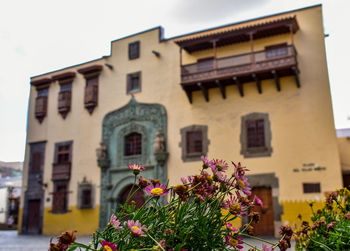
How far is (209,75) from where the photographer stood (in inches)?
647

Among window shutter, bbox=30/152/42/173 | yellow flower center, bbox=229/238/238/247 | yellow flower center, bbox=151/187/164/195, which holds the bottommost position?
yellow flower center, bbox=229/238/238/247

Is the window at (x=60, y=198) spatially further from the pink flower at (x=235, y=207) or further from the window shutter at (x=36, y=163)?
the pink flower at (x=235, y=207)

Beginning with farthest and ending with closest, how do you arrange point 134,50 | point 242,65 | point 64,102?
point 64,102 → point 134,50 → point 242,65

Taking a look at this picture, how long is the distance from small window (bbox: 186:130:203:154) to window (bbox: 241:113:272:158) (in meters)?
1.99

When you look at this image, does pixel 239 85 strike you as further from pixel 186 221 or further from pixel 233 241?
pixel 186 221

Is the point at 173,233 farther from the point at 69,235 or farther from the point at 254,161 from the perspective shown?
the point at 254,161

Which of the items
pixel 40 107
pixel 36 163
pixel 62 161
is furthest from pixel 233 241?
pixel 40 107

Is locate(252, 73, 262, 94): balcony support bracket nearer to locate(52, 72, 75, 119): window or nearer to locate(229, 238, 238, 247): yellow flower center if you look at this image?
locate(52, 72, 75, 119): window

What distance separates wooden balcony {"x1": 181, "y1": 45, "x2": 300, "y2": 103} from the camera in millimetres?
15234

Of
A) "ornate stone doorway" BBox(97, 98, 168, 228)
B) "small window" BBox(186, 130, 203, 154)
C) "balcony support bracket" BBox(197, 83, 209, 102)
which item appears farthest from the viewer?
"ornate stone doorway" BBox(97, 98, 168, 228)

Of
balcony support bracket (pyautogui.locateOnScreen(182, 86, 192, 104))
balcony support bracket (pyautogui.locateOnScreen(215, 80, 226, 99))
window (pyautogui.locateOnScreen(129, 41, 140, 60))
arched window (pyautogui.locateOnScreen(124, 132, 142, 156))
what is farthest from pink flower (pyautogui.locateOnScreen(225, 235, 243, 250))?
window (pyautogui.locateOnScreen(129, 41, 140, 60))

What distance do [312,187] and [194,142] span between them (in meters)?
5.43

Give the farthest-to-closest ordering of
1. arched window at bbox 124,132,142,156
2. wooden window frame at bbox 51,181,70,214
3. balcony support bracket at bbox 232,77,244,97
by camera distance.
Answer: wooden window frame at bbox 51,181,70,214 < arched window at bbox 124,132,142,156 < balcony support bracket at bbox 232,77,244,97

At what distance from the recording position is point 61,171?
67.9ft
